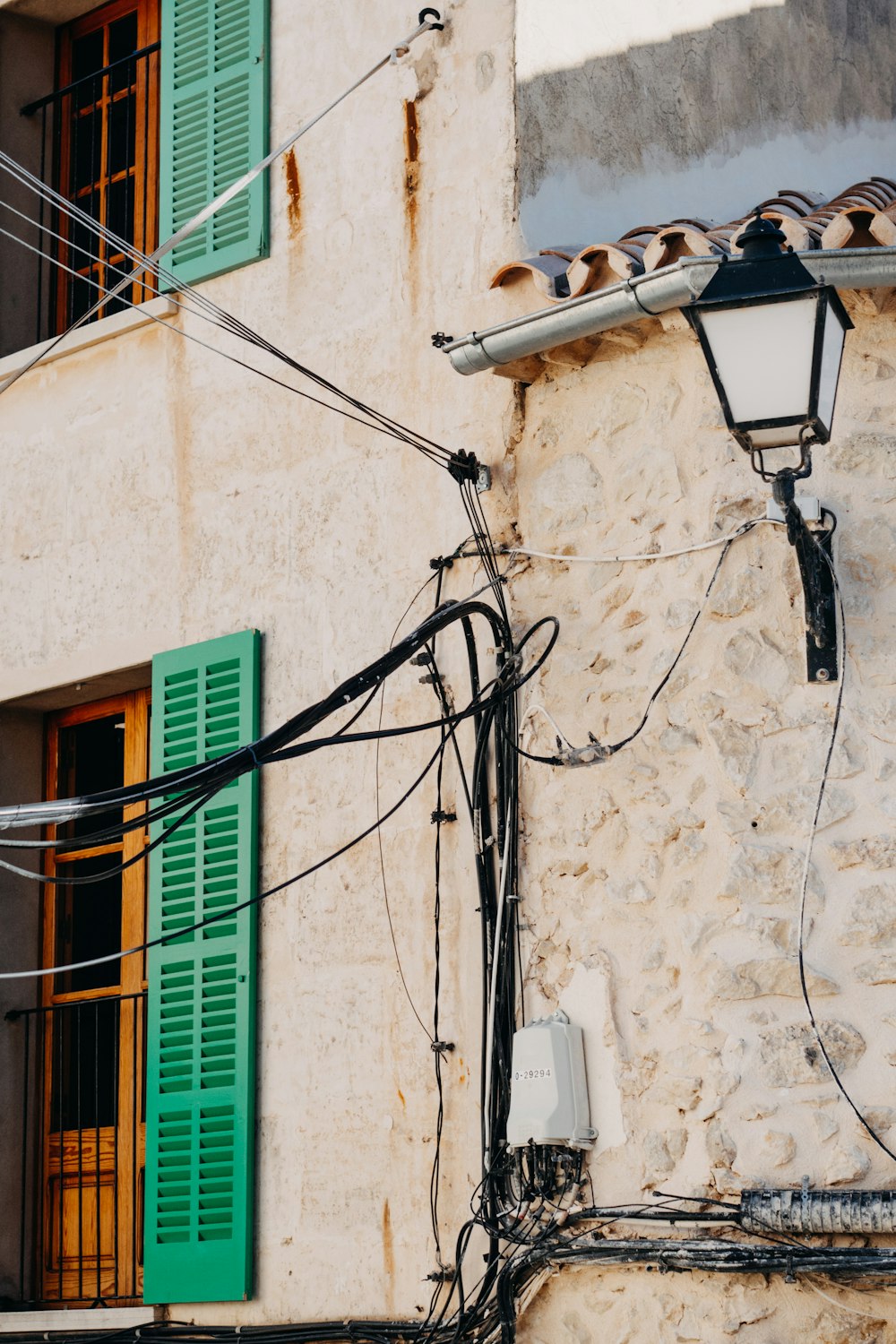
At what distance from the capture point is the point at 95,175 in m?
8.37

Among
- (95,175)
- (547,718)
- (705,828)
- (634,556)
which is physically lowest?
(705,828)

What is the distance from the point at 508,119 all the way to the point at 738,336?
1986 millimetres

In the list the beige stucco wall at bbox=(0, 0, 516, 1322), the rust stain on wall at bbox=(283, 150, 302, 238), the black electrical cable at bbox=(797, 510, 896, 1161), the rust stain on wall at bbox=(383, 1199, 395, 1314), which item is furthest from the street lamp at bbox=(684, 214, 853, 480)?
the rust stain on wall at bbox=(383, 1199, 395, 1314)

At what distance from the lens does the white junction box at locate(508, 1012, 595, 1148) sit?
551cm

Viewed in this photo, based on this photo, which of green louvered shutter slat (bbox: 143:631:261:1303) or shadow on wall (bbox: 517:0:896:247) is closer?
green louvered shutter slat (bbox: 143:631:261:1303)

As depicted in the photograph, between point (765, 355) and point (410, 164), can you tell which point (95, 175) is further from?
point (765, 355)

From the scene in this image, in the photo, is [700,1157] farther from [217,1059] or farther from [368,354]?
[368,354]

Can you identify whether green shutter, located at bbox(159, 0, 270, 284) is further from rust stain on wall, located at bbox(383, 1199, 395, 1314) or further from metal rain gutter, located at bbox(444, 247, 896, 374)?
rust stain on wall, located at bbox(383, 1199, 395, 1314)

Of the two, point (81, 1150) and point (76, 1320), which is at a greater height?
point (81, 1150)

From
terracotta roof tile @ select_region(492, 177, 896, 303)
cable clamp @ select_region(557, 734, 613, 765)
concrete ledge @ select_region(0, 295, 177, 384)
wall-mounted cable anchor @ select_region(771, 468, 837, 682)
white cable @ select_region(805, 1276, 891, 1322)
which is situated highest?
concrete ledge @ select_region(0, 295, 177, 384)

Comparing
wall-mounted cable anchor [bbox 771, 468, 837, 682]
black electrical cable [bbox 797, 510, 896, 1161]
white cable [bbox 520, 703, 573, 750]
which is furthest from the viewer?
white cable [bbox 520, 703, 573, 750]

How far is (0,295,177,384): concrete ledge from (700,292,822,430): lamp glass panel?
117 inches

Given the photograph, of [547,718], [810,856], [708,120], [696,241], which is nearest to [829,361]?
[696,241]

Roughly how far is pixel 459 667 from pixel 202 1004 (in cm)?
145
